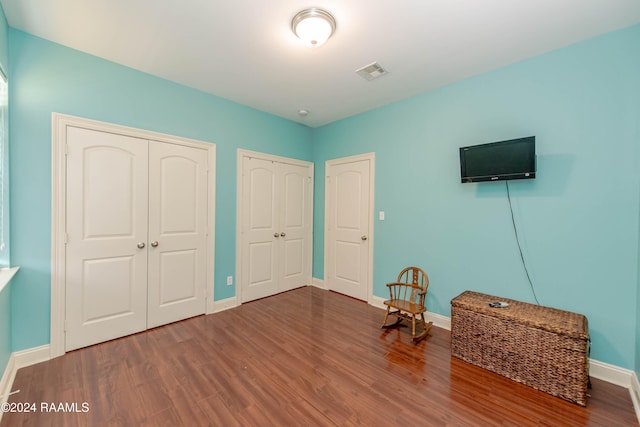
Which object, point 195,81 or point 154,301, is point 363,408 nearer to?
point 154,301

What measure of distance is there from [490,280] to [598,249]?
2.78 feet

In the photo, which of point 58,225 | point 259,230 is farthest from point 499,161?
point 58,225

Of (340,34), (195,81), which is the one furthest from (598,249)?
(195,81)

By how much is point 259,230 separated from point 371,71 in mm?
2492

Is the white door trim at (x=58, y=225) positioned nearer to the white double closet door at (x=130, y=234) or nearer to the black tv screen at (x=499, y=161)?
the white double closet door at (x=130, y=234)

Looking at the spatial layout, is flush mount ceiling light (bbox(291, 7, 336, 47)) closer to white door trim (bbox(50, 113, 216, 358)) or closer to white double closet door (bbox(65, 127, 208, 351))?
white double closet door (bbox(65, 127, 208, 351))

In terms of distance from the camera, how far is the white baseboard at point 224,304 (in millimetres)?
3275

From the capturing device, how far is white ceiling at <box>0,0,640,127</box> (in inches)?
71.7

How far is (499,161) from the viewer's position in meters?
2.43

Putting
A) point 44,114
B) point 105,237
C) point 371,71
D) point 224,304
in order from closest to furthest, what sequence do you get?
point 44,114
point 105,237
point 371,71
point 224,304

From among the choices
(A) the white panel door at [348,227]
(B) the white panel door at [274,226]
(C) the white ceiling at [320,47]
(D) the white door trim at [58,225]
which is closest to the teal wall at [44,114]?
(D) the white door trim at [58,225]

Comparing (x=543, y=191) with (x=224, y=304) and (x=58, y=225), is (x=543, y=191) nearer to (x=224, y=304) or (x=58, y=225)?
(x=224, y=304)

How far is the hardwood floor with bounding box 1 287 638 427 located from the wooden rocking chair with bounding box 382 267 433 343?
0.18 meters

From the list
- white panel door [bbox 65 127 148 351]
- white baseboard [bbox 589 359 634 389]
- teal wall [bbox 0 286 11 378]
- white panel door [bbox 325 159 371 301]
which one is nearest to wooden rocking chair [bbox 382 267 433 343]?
white panel door [bbox 325 159 371 301]
